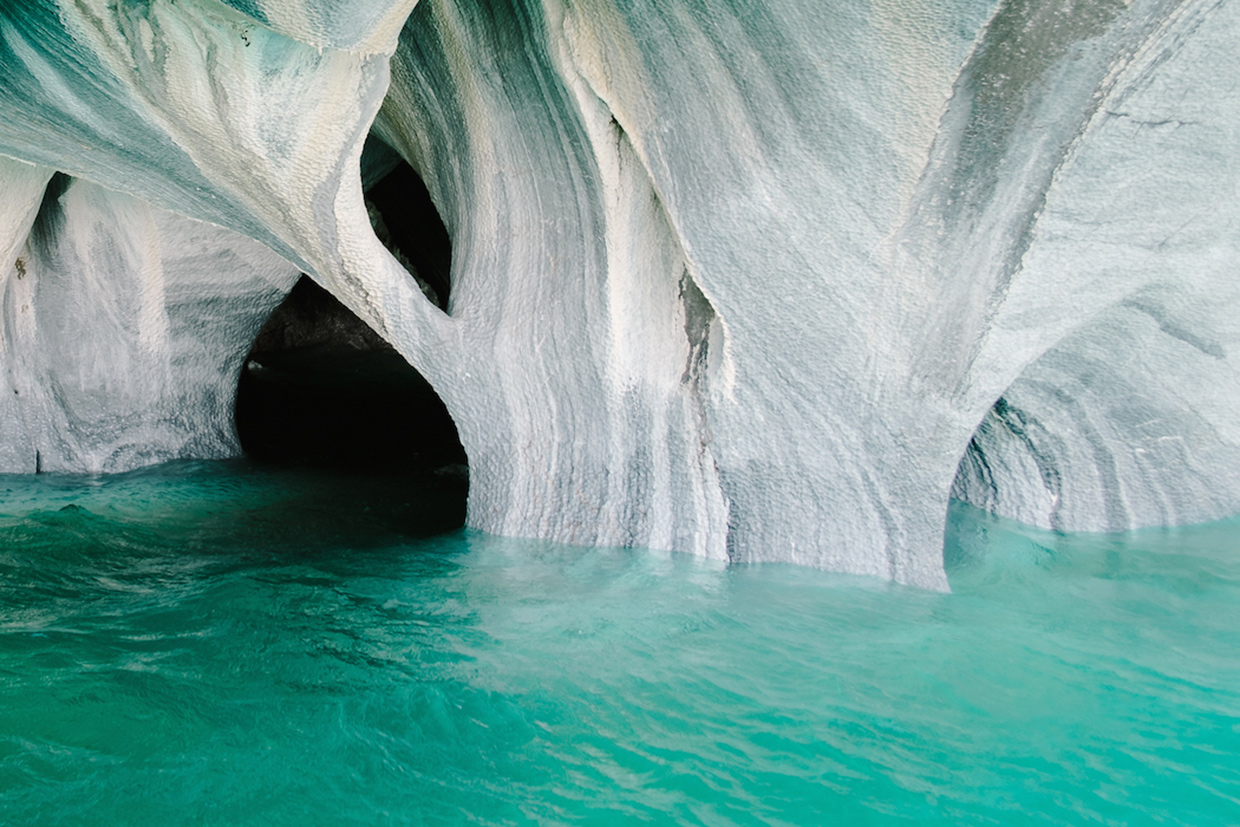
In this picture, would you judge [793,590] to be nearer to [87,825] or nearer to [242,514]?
[87,825]

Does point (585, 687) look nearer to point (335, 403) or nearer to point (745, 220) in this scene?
point (745, 220)

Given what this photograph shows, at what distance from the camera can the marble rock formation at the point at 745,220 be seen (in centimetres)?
251

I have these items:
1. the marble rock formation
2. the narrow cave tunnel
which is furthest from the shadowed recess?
the marble rock formation

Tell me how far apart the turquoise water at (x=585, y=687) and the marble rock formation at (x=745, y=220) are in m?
0.46

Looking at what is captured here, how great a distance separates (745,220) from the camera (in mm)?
2951

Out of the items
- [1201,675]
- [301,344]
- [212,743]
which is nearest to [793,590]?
[1201,675]

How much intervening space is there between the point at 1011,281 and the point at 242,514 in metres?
3.28

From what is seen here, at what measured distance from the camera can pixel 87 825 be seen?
180 cm

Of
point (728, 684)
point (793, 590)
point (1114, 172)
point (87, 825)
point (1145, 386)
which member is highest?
point (1114, 172)

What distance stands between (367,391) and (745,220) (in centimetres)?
577

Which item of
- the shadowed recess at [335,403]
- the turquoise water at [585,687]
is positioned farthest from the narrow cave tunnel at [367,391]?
the turquoise water at [585,687]

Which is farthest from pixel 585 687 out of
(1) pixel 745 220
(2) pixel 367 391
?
(2) pixel 367 391

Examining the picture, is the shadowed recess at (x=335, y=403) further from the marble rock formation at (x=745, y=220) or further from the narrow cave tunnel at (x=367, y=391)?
the marble rock formation at (x=745, y=220)

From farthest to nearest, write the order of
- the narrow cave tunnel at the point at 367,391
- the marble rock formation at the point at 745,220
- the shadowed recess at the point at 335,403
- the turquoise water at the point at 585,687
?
the shadowed recess at the point at 335,403 → the narrow cave tunnel at the point at 367,391 → the marble rock formation at the point at 745,220 → the turquoise water at the point at 585,687
